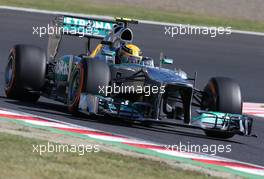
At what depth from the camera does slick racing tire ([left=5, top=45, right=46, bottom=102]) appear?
1309 centimetres

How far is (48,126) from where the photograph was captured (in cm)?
1095

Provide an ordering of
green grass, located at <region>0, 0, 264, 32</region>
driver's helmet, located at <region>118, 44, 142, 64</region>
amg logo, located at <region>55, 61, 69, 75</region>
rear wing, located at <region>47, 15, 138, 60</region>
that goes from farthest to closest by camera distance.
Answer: green grass, located at <region>0, 0, 264, 32</region> < rear wing, located at <region>47, 15, 138, 60</region> < amg logo, located at <region>55, 61, 69, 75</region> < driver's helmet, located at <region>118, 44, 142, 64</region>

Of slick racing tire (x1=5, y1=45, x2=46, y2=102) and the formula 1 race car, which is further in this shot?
slick racing tire (x1=5, y1=45, x2=46, y2=102)

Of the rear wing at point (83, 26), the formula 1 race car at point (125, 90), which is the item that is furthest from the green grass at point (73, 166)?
the rear wing at point (83, 26)

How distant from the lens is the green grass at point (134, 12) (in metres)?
29.9

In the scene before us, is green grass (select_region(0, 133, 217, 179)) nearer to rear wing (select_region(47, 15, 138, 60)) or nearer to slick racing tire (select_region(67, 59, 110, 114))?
slick racing tire (select_region(67, 59, 110, 114))

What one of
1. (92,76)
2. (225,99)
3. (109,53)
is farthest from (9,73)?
(225,99)

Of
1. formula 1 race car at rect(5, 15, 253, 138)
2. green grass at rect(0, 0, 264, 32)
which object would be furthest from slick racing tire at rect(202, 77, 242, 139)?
green grass at rect(0, 0, 264, 32)

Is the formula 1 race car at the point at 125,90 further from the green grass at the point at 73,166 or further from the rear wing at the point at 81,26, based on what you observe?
the green grass at the point at 73,166

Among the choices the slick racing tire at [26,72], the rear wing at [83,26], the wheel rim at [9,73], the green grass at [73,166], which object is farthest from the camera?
the rear wing at [83,26]

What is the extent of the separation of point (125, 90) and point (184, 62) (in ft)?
31.7

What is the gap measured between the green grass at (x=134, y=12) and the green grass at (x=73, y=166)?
2067 cm

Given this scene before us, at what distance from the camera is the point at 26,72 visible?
13.1 metres

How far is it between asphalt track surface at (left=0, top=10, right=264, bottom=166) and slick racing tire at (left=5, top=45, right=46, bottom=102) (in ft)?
0.76
